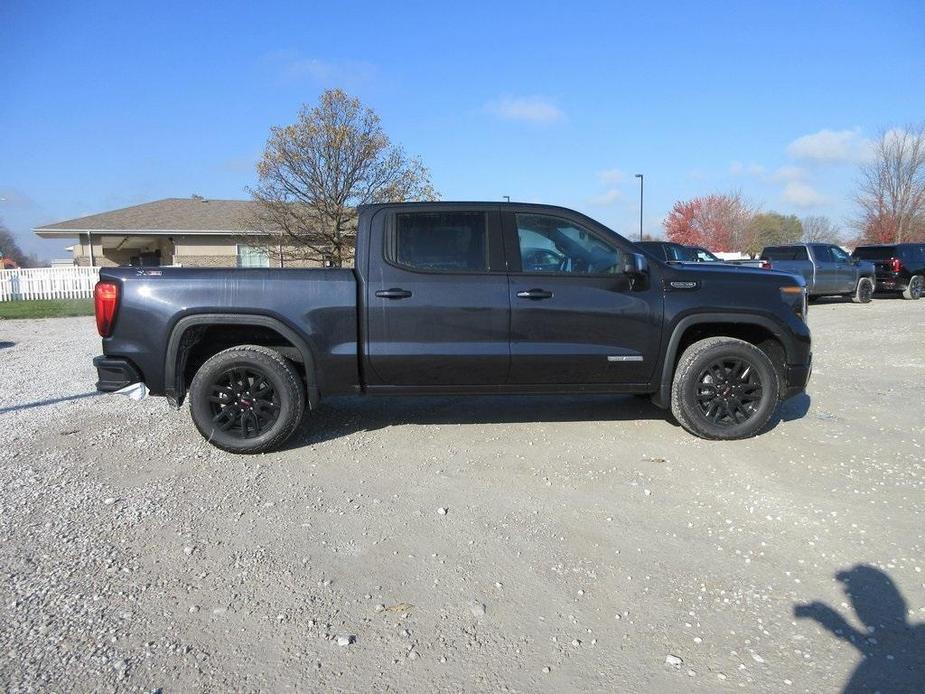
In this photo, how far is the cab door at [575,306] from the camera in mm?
4855

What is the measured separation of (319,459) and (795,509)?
3239 mm

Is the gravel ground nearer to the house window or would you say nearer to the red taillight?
the red taillight

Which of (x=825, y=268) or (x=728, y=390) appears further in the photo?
(x=825, y=268)

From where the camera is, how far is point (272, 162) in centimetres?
2164

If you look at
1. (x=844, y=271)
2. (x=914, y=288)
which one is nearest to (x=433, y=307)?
(x=844, y=271)

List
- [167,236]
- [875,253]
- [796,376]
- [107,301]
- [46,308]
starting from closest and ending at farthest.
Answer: [107,301] → [796,376] → [46,308] → [875,253] → [167,236]

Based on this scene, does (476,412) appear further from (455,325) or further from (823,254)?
(823,254)

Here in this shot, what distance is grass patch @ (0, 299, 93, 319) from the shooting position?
16500 mm

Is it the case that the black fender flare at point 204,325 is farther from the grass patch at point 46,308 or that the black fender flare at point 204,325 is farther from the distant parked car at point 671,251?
the grass patch at point 46,308

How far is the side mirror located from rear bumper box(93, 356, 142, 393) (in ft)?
12.5

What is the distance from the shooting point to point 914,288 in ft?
63.6

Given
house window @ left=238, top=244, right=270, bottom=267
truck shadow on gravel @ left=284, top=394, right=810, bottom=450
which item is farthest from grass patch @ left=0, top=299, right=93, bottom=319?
truck shadow on gravel @ left=284, top=394, right=810, bottom=450

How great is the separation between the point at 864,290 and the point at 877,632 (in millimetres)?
18471

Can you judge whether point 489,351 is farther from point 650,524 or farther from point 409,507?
point 650,524
